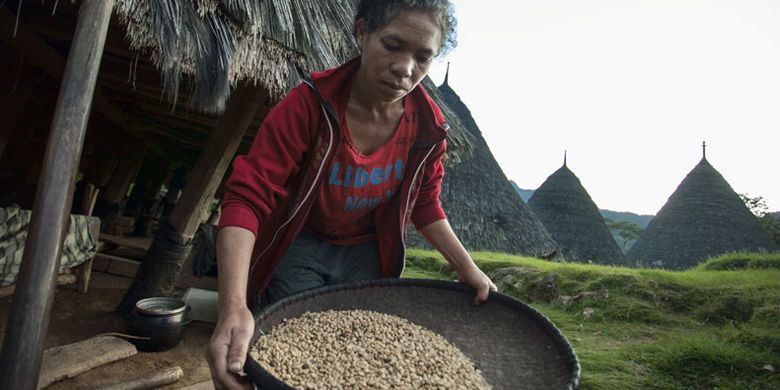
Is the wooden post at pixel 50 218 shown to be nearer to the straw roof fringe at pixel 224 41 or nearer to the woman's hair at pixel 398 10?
the straw roof fringe at pixel 224 41

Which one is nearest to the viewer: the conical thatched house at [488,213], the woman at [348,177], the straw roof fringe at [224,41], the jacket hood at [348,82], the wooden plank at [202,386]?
the woman at [348,177]

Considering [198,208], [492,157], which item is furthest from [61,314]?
[492,157]

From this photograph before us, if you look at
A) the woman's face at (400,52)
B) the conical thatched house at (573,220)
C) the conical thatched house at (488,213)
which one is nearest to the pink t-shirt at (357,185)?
the woman's face at (400,52)

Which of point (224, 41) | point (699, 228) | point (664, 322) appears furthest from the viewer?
point (699, 228)

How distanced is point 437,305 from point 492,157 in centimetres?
1366

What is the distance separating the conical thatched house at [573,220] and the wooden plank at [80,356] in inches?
523

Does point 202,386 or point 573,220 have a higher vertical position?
point 573,220

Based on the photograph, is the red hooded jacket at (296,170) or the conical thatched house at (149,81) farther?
the conical thatched house at (149,81)

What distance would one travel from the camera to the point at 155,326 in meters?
3.07

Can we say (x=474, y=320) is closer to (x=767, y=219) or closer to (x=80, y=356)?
(x=80, y=356)

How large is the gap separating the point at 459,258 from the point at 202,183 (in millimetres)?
2441

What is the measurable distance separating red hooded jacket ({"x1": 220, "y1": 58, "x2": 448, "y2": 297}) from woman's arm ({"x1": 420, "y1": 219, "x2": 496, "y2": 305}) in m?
0.14

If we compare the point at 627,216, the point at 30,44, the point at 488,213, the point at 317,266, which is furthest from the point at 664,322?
the point at 627,216

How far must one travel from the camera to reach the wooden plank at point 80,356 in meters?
2.41
